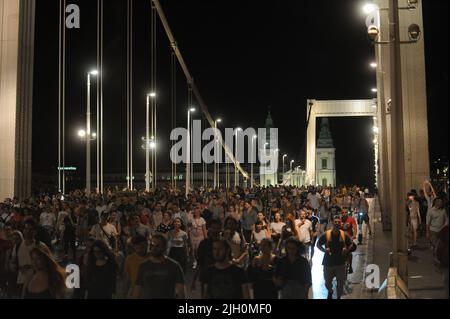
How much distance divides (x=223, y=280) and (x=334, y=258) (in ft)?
11.1

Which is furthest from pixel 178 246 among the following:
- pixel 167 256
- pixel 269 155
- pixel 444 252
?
pixel 269 155

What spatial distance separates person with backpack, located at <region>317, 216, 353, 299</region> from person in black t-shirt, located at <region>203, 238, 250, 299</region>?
9.85ft

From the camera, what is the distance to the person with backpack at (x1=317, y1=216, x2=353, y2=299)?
31.7 feet

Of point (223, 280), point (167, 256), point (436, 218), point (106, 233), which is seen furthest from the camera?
point (106, 233)

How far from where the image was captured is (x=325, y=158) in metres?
142

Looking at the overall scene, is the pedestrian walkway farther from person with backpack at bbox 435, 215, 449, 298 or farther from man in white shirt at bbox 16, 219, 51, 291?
man in white shirt at bbox 16, 219, 51, 291

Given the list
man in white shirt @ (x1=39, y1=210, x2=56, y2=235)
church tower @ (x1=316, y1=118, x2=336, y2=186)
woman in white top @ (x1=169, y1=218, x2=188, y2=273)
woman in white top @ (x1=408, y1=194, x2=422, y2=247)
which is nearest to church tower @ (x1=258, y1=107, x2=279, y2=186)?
church tower @ (x1=316, y1=118, x2=336, y2=186)

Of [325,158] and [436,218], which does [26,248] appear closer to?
[436,218]

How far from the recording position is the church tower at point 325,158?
5463 inches

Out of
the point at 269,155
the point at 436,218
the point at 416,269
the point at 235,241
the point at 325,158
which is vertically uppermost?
the point at 269,155

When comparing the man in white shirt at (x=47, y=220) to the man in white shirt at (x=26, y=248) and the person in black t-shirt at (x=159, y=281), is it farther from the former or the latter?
the person in black t-shirt at (x=159, y=281)

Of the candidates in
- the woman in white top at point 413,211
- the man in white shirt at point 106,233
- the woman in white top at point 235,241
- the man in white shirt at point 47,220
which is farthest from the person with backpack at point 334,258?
the man in white shirt at point 47,220
